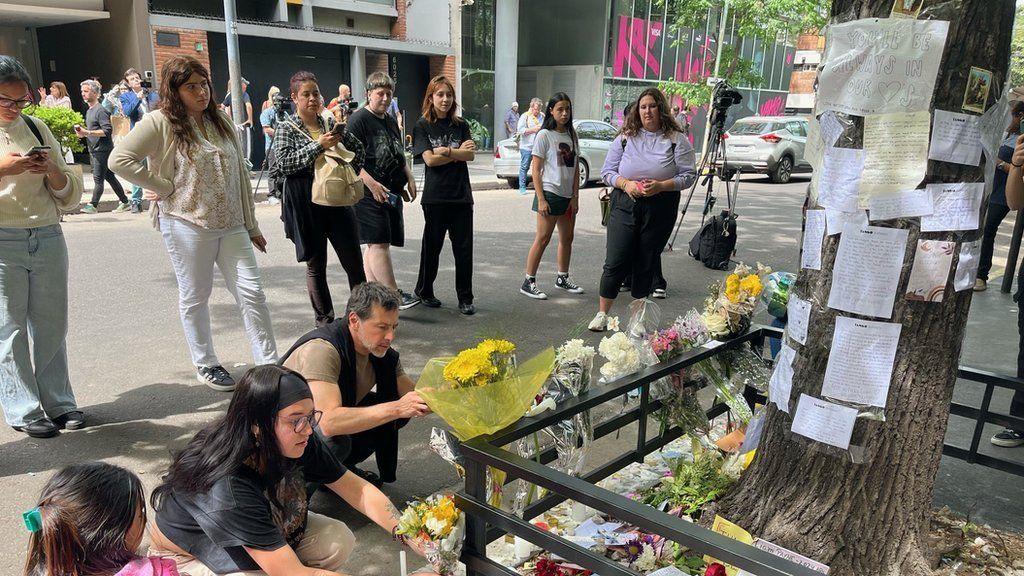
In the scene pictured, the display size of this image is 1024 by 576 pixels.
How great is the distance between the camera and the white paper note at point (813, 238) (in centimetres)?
233

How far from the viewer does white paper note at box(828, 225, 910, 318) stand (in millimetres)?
2174

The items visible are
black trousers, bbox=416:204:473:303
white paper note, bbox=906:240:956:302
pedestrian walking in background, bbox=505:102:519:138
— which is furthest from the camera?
pedestrian walking in background, bbox=505:102:519:138

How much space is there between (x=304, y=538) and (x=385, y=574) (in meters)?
0.45

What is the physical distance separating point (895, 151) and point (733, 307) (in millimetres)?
1283

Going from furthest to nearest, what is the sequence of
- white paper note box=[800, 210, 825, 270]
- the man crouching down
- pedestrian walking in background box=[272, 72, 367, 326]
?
pedestrian walking in background box=[272, 72, 367, 326]
the man crouching down
white paper note box=[800, 210, 825, 270]

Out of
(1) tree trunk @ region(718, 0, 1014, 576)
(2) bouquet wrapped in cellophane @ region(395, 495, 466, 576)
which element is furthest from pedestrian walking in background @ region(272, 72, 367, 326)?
(1) tree trunk @ region(718, 0, 1014, 576)

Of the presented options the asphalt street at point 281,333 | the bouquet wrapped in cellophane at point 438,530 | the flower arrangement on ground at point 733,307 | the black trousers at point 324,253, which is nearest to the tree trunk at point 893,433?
the flower arrangement on ground at point 733,307

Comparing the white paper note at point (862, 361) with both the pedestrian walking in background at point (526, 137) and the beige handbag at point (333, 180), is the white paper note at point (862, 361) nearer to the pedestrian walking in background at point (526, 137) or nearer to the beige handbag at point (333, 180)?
the beige handbag at point (333, 180)

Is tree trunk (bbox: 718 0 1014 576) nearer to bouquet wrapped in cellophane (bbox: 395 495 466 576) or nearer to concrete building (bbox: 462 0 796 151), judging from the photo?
bouquet wrapped in cellophane (bbox: 395 495 466 576)

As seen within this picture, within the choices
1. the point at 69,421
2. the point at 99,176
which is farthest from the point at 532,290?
the point at 99,176

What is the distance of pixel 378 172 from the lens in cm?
539

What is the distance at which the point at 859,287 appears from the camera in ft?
7.34

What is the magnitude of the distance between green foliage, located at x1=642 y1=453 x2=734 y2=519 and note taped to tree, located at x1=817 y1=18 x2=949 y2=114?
159 centimetres

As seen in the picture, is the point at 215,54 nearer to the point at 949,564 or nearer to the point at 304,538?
the point at 304,538
